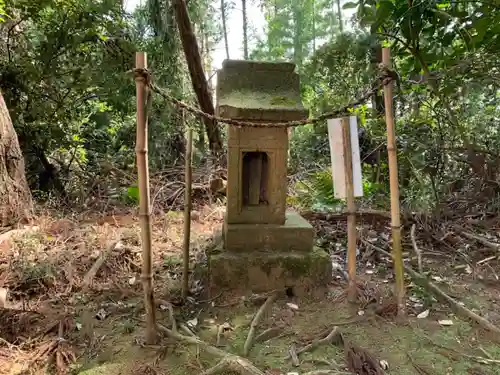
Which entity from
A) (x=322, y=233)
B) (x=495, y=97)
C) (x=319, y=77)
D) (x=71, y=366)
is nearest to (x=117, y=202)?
(x=322, y=233)

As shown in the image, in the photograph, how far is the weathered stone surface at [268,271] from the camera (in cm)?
342

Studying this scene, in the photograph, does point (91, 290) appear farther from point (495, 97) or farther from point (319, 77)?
point (319, 77)

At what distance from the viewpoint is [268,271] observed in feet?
11.4

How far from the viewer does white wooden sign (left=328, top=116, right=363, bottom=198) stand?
3.08 m

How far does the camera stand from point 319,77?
9.19 metres

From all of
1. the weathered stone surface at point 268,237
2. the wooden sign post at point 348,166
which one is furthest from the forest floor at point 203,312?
the wooden sign post at point 348,166

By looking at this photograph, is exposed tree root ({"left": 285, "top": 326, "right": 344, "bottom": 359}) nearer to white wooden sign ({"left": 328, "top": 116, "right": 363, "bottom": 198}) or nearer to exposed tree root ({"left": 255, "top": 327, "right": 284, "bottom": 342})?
exposed tree root ({"left": 255, "top": 327, "right": 284, "bottom": 342})

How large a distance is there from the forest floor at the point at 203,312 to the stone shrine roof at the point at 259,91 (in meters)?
1.68

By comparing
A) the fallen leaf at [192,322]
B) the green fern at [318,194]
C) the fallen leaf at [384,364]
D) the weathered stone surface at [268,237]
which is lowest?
the fallen leaf at [384,364]

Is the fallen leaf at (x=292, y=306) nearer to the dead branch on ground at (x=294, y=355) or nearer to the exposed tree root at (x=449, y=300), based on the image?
the dead branch on ground at (x=294, y=355)

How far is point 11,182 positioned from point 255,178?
11.0ft

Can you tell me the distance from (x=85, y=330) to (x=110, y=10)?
5.90 metres

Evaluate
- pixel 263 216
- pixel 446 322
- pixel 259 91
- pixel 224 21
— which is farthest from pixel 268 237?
pixel 224 21

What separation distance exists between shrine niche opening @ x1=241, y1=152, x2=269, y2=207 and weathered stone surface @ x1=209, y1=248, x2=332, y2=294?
1.89 ft
